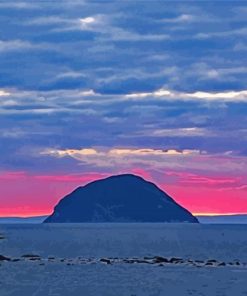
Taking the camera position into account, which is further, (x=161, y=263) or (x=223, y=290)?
(x=161, y=263)

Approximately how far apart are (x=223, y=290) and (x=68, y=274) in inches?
959

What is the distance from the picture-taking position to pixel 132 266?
112m

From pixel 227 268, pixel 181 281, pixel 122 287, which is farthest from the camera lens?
pixel 227 268

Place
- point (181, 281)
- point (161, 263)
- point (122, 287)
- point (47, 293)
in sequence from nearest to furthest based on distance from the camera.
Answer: point (47, 293) < point (122, 287) < point (181, 281) < point (161, 263)

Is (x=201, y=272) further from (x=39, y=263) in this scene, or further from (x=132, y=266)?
(x=39, y=263)

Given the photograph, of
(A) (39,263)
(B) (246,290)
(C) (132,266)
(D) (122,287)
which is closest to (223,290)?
(B) (246,290)

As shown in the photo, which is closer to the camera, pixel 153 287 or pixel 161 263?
pixel 153 287

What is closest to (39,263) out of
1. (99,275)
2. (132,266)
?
(132,266)

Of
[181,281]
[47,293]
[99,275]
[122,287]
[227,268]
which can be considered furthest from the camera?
[227,268]

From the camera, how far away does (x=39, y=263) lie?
118062 millimetres

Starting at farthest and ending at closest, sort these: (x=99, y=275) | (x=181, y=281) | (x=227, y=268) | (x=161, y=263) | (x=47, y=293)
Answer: (x=161, y=263)
(x=227, y=268)
(x=99, y=275)
(x=181, y=281)
(x=47, y=293)

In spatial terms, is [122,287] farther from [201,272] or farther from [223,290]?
[201,272]

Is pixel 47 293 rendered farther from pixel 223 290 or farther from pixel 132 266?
pixel 132 266

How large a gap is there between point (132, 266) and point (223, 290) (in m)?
32.3
